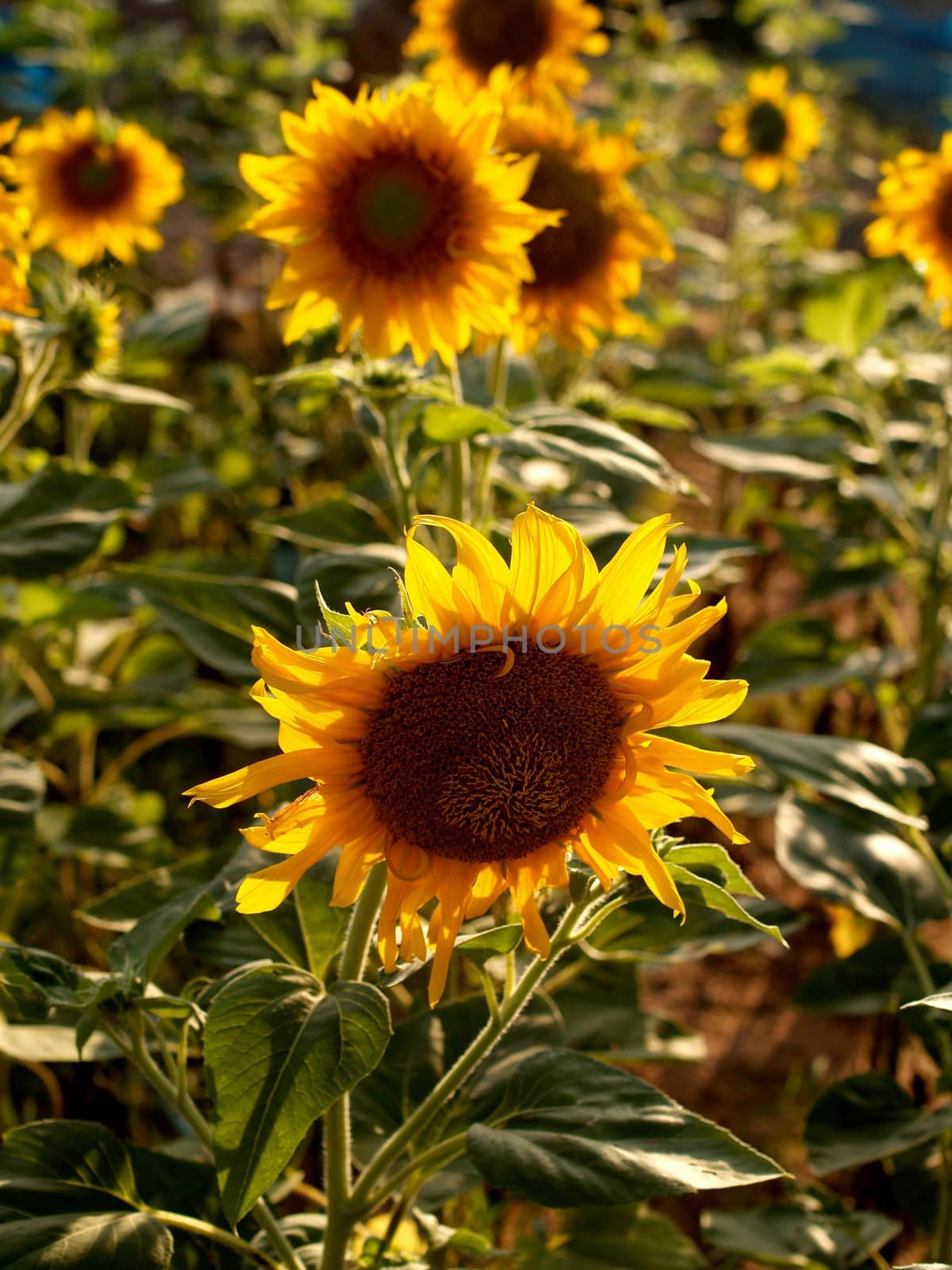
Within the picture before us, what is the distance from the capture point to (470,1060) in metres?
0.84

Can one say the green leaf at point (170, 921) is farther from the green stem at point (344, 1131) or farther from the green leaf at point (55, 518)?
the green leaf at point (55, 518)

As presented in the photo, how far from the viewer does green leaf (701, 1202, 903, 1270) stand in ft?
3.92

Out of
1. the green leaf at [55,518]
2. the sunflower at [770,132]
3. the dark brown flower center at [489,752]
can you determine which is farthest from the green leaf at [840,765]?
the sunflower at [770,132]

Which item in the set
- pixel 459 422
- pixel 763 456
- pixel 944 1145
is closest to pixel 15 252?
pixel 459 422

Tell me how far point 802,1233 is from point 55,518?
1.04 m

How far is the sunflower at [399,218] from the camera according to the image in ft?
3.72

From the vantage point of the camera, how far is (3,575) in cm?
129

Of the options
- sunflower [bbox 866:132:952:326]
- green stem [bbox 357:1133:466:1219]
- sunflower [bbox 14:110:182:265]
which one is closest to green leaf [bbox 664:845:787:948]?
green stem [bbox 357:1133:466:1219]

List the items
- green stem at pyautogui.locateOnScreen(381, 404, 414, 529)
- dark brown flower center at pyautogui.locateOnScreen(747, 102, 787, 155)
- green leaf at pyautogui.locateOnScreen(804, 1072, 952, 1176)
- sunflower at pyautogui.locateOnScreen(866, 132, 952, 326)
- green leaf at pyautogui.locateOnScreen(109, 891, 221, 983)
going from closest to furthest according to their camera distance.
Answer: green leaf at pyautogui.locateOnScreen(109, 891, 221, 983)
green leaf at pyautogui.locateOnScreen(804, 1072, 952, 1176)
green stem at pyautogui.locateOnScreen(381, 404, 414, 529)
sunflower at pyautogui.locateOnScreen(866, 132, 952, 326)
dark brown flower center at pyautogui.locateOnScreen(747, 102, 787, 155)

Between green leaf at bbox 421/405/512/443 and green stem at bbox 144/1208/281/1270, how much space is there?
0.64 meters

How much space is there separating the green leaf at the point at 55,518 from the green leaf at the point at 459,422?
1.28 ft

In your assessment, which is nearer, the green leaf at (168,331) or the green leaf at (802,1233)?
the green leaf at (802,1233)

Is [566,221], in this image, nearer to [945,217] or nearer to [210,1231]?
[945,217]
